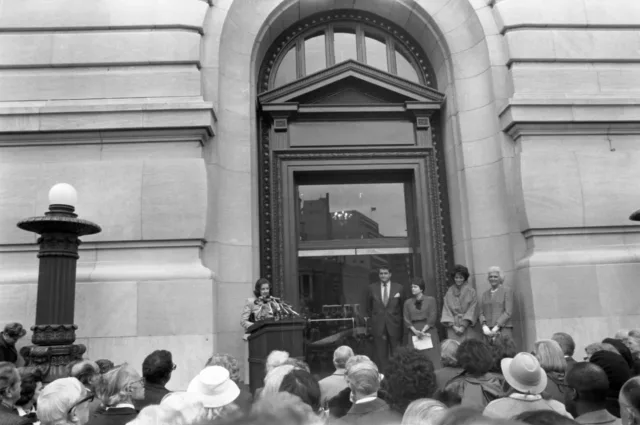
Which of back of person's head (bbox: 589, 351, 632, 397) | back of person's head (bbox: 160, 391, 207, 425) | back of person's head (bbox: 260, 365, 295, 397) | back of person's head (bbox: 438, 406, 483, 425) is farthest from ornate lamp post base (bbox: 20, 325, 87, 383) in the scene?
back of person's head (bbox: 438, 406, 483, 425)

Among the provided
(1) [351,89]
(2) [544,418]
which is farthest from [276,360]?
(1) [351,89]

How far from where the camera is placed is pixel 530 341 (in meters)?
9.43

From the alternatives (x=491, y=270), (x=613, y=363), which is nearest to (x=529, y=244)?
(x=491, y=270)

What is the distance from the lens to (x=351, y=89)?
1166 cm

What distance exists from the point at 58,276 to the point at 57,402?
413 centimetres

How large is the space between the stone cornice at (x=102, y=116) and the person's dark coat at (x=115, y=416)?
21.1 ft

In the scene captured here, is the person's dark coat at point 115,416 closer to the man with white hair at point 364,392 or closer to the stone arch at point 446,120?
the man with white hair at point 364,392

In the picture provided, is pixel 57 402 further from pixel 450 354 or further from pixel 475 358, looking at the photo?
pixel 450 354

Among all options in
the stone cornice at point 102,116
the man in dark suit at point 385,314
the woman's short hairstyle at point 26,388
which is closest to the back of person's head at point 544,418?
the woman's short hairstyle at point 26,388

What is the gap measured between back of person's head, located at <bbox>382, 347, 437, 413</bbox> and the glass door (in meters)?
7.39

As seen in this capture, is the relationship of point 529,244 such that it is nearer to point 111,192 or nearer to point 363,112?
point 363,112

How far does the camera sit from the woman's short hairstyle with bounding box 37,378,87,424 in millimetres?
3338

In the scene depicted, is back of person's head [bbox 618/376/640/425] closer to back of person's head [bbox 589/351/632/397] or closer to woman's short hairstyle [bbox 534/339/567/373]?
back of person's head [bbox 589/351/632/397]

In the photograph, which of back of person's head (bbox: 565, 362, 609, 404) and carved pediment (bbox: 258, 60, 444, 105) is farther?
carved pediment (bbox: 258, 60, 444, 105)
